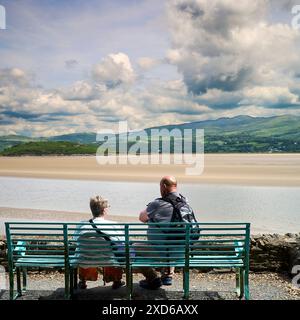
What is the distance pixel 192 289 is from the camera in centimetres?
621

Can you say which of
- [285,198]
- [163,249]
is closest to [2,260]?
[163,249]

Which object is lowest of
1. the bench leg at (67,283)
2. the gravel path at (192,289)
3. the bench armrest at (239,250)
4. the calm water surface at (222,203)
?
the calm water surface at (222,203)

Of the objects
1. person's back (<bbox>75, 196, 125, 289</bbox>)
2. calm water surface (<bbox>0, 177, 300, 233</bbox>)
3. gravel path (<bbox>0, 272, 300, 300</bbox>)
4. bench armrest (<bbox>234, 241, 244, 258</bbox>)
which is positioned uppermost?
person's back (<bbox>75, 196, 125, 289</bbox>)

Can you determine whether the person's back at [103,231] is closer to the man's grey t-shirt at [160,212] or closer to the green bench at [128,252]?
the green bench at [128,252]

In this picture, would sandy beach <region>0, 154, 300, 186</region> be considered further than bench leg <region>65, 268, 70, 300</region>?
Yes

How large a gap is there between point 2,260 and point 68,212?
10.0 meters

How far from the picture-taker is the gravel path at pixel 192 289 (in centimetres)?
574

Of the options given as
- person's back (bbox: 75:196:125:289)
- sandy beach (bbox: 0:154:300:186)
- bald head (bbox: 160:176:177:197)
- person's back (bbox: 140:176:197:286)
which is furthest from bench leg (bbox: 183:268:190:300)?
sandy beach (bbox: 0:154:300:186)

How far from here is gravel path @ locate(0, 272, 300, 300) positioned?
574cm

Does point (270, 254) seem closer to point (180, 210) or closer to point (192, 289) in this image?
point (192, 289)

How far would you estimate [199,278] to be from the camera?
265 inches

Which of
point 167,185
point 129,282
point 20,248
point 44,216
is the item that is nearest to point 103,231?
point 129,282

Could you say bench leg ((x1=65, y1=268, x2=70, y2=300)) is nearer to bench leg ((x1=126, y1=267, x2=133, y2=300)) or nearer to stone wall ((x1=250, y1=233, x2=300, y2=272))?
bench leg ((x1=126, y1=267, x2=133, y2=300))

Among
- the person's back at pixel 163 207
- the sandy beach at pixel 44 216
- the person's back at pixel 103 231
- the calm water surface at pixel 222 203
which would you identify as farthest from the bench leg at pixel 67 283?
the sandy beach at pixel 44 216
